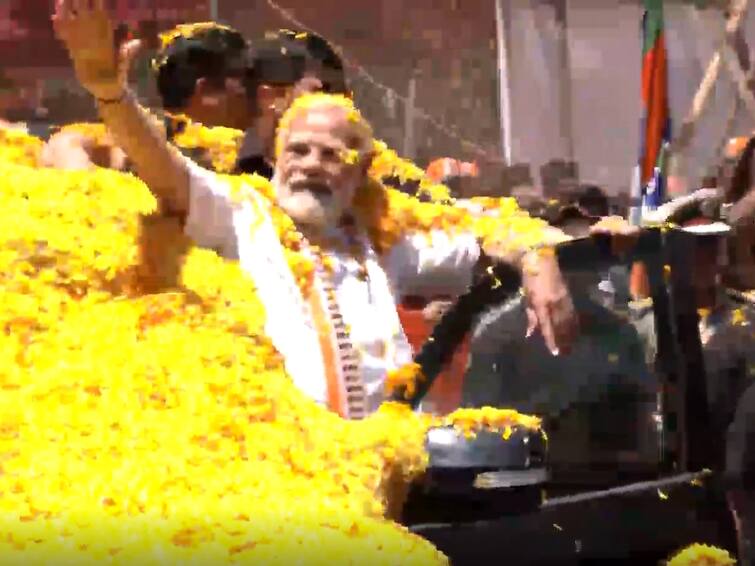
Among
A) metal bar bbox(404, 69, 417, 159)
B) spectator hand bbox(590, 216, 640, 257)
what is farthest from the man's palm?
spectator hand bbox(590, 216, 640, 257)

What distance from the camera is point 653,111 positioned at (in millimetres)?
747

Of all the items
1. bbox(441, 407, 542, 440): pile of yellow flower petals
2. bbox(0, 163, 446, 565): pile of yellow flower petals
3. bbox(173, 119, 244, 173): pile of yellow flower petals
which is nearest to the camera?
bbox(0, 163, 446, 565): pile of yellow flower petals

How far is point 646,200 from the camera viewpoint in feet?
2.41

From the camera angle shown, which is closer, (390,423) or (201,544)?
(201,544)

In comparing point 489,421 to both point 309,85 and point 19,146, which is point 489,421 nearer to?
point 309,85

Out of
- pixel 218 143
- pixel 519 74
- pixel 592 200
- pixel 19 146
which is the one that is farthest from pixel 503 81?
pixel 19 146

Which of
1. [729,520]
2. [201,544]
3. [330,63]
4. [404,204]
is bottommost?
[729,520]

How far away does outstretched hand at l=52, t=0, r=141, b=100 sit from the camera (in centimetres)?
55

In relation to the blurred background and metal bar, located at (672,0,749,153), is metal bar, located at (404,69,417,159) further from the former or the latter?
metal bar, located at (672,0,749,153)

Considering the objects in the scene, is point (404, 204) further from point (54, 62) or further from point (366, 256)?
point (54, 62)

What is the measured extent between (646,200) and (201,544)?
1.46ft

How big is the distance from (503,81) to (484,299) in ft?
0.58

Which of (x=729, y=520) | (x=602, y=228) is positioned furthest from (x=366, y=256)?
(x=729, y=520)

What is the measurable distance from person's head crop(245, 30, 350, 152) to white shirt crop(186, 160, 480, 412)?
3.3 inches
